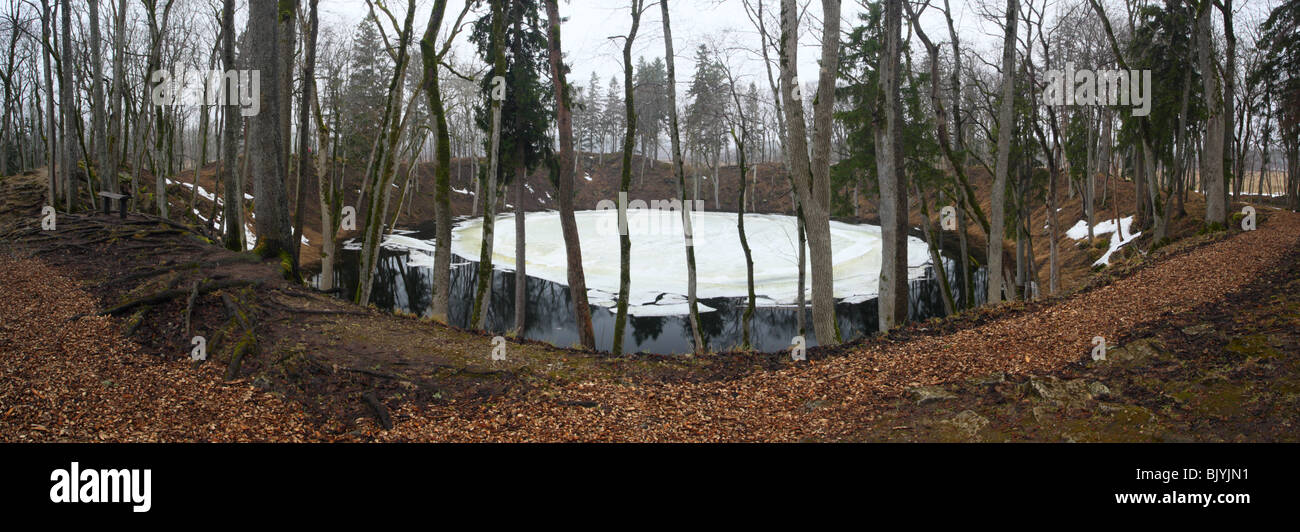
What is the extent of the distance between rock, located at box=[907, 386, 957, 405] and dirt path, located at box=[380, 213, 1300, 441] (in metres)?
0.16

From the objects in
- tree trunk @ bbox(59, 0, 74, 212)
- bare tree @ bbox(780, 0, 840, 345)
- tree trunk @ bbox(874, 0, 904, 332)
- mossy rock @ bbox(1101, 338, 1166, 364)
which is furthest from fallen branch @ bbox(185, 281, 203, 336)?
tree trunk @ bbox(59, 0, 74, 212)

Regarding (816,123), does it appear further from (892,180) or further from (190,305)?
(190,305)

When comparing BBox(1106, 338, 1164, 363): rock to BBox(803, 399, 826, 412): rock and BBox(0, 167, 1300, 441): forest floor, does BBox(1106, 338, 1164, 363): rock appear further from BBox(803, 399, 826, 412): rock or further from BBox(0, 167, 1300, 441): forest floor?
BBox(803, 399, 826, 412): rock

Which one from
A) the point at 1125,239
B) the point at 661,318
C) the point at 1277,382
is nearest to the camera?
the point at 1277,382

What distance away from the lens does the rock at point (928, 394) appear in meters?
5.60

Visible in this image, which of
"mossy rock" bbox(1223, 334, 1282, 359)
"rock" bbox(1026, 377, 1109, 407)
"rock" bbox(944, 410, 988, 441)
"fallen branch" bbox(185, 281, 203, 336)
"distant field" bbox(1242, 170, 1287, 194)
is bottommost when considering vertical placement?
"rock" bbox(944, 410, 988, 441)

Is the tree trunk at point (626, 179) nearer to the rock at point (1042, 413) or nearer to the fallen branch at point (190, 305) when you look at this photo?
the fallen branch at point (190, 305)

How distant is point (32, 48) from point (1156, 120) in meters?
40.7

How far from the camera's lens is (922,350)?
7.30 metres

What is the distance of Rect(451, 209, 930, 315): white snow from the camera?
21562mm

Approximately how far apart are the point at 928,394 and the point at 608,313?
1444cm

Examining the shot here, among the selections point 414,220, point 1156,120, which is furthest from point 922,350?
point 414,220

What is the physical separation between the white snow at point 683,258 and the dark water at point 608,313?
2.53 ft
